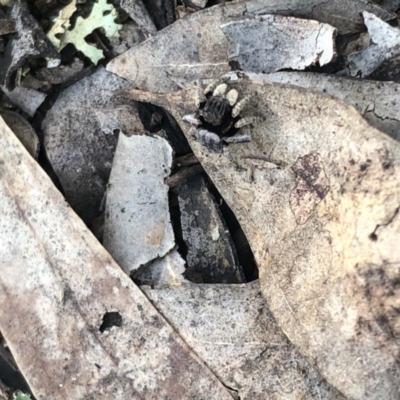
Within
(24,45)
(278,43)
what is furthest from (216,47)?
(24,45)

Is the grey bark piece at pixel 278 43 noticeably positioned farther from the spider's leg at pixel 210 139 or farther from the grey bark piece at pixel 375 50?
the spider's leg at pixel 210 139

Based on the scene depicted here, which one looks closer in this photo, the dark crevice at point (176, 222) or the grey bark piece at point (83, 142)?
the dark crevice at point (176, 222)

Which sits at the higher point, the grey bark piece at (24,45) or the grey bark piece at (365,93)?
the grey bark piece at (24,45)

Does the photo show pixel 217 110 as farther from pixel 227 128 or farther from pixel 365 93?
pixel 365 93

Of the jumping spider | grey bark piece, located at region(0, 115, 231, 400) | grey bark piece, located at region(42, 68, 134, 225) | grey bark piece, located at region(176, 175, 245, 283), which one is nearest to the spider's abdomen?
the jumping spider

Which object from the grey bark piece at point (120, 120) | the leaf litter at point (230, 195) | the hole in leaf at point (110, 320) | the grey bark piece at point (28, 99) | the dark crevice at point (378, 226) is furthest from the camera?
the grey bark piece at point (28, 99)

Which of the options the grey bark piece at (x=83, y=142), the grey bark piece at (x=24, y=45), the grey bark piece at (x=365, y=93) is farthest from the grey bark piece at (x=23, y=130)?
the grey bark piece at (x=365, y=93)
